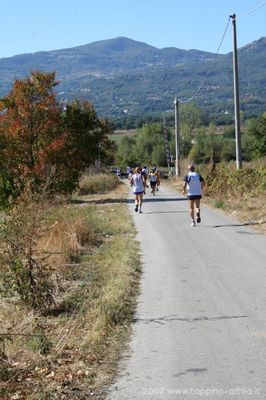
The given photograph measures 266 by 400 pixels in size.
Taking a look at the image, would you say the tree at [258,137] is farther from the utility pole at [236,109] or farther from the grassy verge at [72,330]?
the grassy verge at [72,330]

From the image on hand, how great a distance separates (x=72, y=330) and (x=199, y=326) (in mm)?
1487

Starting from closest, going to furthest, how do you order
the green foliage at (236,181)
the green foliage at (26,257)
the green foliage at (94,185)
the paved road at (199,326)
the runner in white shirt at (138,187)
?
the paved road at (199,326)
the green foliage at (26,257)
the runner in white shirt at (138,187)
the green foliage at (236,181)
the green foliage at (94,185)

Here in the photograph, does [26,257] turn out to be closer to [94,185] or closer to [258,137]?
[94,185]

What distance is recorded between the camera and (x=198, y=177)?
18.3 metres

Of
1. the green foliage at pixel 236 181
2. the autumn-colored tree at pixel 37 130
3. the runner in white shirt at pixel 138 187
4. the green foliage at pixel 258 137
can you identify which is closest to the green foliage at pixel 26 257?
the runner in white shirt at pixel 138 187

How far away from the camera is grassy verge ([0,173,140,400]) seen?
18.9 feet

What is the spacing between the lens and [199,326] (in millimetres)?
7402

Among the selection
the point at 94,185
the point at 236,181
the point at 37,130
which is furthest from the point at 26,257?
the point at 94,185

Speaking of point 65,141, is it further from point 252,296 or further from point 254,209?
point 252,296

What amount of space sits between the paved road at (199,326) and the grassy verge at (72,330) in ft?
0.79

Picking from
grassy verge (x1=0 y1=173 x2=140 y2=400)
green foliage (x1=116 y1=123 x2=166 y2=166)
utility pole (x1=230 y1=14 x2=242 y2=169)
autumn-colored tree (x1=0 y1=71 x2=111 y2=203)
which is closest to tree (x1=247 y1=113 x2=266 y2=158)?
green foliage (x1=116 y1=123 x2=166 y2=166)

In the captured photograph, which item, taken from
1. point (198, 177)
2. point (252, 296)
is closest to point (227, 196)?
point (198, 177)

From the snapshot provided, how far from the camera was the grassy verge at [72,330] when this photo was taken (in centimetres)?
575

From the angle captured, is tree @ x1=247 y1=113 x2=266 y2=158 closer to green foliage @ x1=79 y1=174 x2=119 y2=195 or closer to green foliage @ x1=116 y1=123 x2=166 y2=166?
green foliage @ x1=116 y1=123 x2=166 y2=166
